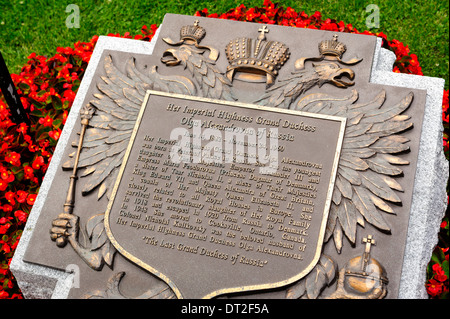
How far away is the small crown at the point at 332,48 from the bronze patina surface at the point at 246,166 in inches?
0.4

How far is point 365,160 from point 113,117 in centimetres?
204

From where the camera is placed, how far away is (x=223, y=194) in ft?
13.2

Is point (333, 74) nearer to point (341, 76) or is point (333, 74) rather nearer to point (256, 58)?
point (341, 76)

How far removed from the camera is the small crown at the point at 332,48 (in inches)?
178

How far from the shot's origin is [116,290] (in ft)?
12.4

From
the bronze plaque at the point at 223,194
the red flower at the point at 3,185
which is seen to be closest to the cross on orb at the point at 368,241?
the bronze plaque at the point at 223,194

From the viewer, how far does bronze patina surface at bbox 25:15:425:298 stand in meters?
3.75

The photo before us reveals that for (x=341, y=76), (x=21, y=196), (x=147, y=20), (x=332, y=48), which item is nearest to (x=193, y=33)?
(x=332, y=48)

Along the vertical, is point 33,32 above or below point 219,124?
above

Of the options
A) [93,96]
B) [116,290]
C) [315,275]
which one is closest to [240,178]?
[315,275]

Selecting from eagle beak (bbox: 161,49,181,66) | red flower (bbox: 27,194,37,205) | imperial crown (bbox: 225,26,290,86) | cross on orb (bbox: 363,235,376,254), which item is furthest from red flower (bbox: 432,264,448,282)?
red flower (bbox: 27,194,37,205)

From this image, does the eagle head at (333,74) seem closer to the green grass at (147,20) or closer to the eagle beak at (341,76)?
the eagle beak at (341,76)

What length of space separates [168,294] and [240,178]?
993 millimetres
